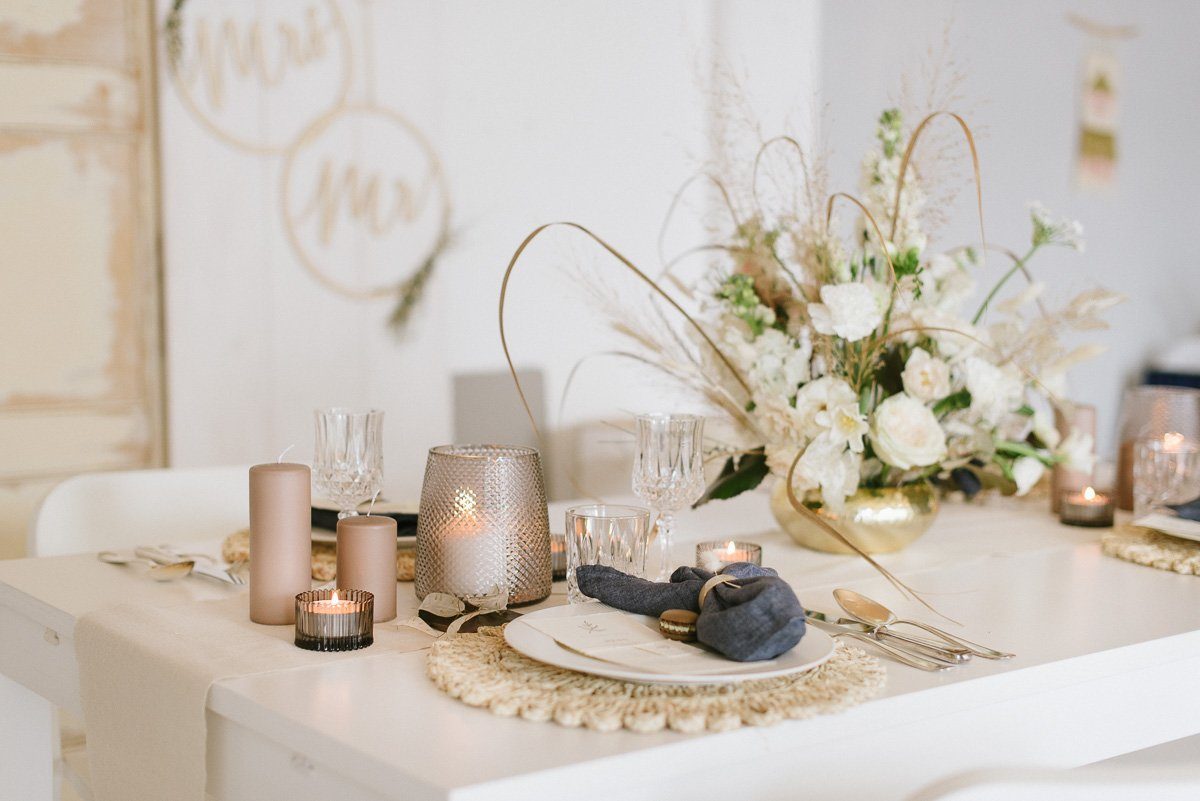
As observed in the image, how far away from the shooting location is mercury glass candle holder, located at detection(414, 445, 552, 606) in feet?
3.94

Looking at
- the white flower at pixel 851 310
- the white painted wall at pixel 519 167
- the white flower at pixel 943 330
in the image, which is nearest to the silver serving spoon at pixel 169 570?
the white flower at pixel 851 310

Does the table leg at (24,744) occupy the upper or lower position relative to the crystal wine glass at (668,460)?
lower

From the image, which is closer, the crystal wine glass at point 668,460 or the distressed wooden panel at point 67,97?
the crystal wine glass at point 668,460

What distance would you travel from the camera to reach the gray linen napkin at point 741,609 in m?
0.95

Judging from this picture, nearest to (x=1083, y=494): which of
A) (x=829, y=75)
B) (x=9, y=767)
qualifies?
(x=9, y=767)

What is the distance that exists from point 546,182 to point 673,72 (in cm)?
55

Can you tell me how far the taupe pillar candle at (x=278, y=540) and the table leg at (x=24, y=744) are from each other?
0.46 m

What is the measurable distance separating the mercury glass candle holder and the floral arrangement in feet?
1.24

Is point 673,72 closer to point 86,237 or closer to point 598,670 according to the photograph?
point 86,237

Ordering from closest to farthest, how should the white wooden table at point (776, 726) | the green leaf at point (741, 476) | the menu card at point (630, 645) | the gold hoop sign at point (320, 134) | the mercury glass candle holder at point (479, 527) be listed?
1. the white wooden table at point (776, 726)
2. the menu card at point (630, 645)
3. the mercury glass candle holder at point (479, 527)
4. the green leaf at point (741, 476)
5. the gold hoop sign at point (320, 134)

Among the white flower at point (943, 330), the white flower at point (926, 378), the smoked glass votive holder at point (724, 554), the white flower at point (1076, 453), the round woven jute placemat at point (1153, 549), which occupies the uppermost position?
the white flower at point (943, 330)

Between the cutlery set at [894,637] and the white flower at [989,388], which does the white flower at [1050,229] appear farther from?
the cutlery set at [894,637]

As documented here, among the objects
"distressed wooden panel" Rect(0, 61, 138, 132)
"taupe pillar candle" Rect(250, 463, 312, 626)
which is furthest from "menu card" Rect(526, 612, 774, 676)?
"distressed wooden panel" Rect(0, 61, 138, 132)

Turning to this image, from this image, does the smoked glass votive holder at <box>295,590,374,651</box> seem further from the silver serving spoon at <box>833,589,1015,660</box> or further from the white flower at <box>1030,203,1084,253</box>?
the white flower at <box>1030,203,1084,253</box>
